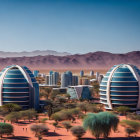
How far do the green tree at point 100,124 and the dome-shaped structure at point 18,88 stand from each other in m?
33.0

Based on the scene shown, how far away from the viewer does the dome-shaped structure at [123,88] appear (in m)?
69.2

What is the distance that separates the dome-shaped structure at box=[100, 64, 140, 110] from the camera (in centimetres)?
6925

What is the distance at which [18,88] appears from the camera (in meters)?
70.9

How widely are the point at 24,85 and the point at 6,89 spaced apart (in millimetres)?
4754

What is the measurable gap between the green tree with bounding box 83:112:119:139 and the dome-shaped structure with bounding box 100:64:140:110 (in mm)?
28113

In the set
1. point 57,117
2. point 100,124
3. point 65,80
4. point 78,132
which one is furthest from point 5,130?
point 65,80

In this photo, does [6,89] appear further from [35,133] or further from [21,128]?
[35,133]

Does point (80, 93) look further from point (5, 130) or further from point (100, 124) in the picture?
point (100, 124)

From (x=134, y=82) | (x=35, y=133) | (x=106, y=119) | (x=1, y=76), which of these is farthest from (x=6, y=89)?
(x=106, y=119)

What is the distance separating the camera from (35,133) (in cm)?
4725

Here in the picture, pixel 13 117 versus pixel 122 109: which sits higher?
pixel 122 109

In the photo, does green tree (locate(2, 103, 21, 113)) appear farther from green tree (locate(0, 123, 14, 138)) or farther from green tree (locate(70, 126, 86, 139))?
green tree (locate(70, 126, 86, 139))

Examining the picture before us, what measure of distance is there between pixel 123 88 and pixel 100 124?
98.4 feet

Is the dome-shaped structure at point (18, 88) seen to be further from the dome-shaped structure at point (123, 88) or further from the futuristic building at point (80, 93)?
the futuristic building at point (80, 93)
